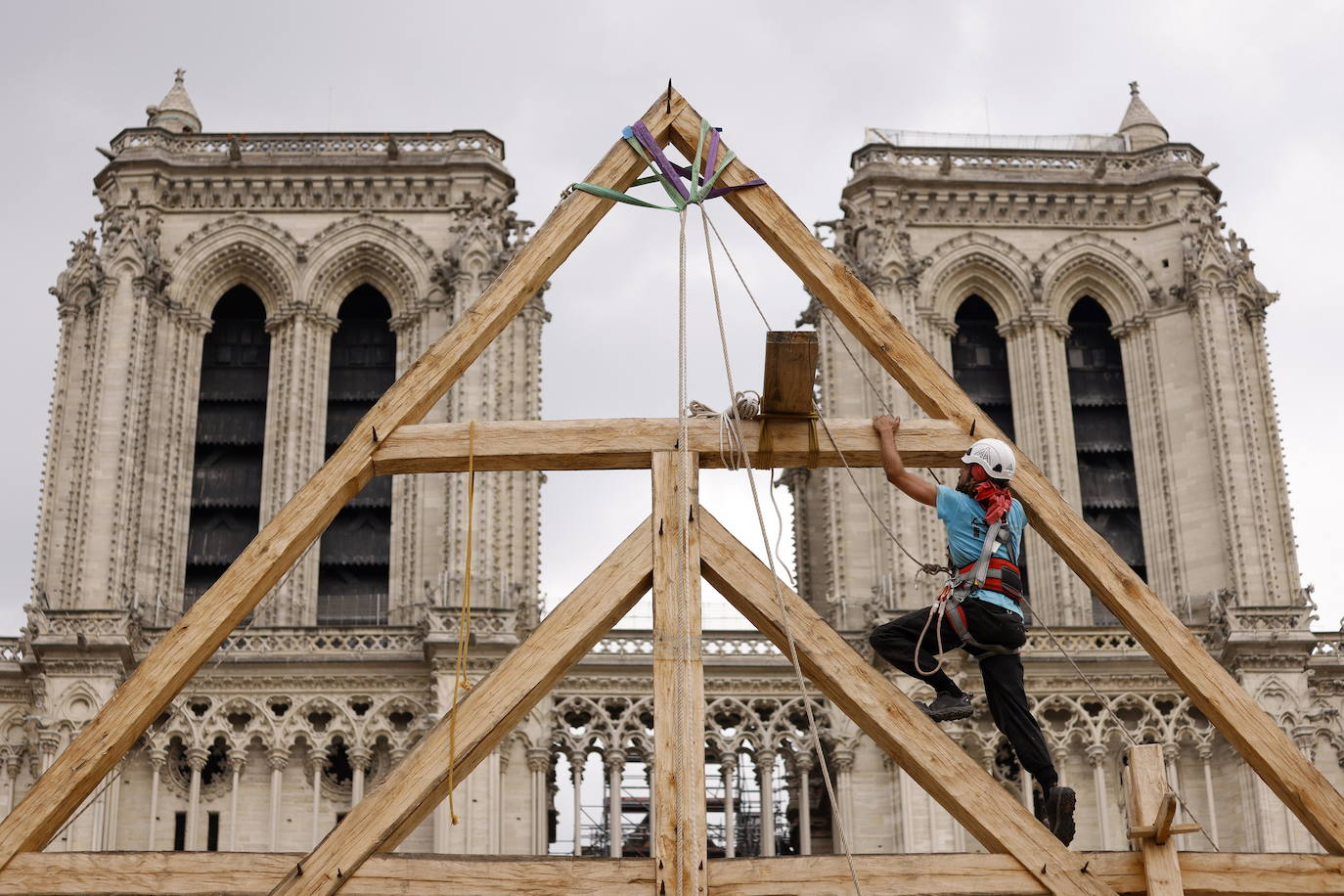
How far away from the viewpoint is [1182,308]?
115ft

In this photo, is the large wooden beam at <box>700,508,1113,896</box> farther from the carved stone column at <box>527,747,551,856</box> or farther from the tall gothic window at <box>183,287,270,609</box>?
the tall gothic window at <box>183,287,270,609</box>

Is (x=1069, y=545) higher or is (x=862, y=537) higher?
(x=862, y=537)

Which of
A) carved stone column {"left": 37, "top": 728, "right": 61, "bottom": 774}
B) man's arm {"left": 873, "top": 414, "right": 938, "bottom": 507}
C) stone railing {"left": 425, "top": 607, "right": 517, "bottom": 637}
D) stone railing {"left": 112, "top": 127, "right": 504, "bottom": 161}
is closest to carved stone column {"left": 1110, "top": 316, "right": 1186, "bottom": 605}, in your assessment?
stone railing {"left": 425, "top": 607, "right": 517, "bottom": 637}

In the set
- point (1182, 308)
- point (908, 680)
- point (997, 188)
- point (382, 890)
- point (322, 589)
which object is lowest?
point (382, 890)

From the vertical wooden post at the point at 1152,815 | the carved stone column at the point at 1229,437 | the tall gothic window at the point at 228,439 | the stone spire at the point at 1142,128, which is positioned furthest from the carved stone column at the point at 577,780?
the vertical wooden post at the point at 1152,815

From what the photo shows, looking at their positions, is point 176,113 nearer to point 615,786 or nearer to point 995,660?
point 615,786

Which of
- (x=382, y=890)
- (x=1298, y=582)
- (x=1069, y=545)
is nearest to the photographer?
(x=382, y=890)

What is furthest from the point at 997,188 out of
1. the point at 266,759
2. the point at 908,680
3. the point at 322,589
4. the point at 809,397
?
the point at 809,397

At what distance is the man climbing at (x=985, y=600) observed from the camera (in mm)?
10570

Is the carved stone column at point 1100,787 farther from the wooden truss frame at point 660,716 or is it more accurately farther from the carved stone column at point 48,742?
the wooden truss frame at point 660,716

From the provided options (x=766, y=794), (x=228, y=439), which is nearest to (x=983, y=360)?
(x=766, y=794)

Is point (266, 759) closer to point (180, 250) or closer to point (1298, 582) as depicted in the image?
point (180, 250)

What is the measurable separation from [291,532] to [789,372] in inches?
104

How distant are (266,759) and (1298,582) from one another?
15.9 meters
